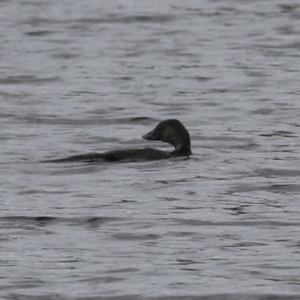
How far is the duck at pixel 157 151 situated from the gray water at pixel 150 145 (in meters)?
0.14

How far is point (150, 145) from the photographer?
52.9ft

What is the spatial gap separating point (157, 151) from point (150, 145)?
1.73m

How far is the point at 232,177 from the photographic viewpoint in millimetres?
13367

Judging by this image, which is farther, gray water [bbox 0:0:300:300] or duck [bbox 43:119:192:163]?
duck [bbox 43:119:192:163]

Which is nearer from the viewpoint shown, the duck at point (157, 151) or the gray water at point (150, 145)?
the gray water at point (150, 145)

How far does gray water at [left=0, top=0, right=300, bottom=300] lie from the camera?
973cm

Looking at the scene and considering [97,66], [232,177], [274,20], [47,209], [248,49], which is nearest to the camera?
[47,209]

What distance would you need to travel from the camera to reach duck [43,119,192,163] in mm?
13984

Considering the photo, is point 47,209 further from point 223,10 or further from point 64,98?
point 223,10

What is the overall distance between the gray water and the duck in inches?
5.4

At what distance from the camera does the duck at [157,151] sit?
13984mm

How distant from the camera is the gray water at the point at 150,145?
31.9 ft

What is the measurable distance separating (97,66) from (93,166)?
9.19m

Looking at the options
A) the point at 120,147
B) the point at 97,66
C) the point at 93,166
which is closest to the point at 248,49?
the point at 97,66
